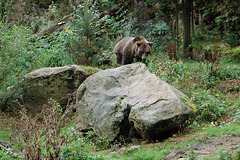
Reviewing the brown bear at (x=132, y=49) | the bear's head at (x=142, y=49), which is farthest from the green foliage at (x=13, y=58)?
the bear's head at (x=142, y=49)

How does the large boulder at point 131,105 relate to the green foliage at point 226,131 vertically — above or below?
above

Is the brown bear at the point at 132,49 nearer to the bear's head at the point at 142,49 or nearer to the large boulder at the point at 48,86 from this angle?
the bear's head at the point at 142,49

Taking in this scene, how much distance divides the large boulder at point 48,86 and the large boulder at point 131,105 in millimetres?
1914

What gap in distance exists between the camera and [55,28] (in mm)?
17719

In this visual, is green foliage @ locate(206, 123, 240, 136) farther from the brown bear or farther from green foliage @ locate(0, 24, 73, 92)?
green foliage @ locate(0, 24, 73, 92)

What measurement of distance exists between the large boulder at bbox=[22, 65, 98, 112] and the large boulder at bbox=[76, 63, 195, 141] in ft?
6.28

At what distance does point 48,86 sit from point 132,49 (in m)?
3.51

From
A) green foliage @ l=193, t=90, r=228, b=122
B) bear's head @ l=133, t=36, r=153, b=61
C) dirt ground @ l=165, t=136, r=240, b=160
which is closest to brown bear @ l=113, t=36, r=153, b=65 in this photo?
bear's head @ l=133, t=36, r=153, b=61

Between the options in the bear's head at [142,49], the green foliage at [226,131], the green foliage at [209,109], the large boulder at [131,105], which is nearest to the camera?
the green foliage at [226,131]

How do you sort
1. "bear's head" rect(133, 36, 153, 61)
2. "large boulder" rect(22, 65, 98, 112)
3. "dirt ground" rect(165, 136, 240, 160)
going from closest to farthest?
"dirt ground" rect(165, 136, 240, 160) → "large boulder" rect(22, 65, 98, 112) → "bear's head" rect(133, 36, 153, 61)

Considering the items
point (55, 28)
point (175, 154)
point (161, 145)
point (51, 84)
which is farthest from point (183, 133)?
point (55, 28)

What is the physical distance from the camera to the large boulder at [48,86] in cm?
921

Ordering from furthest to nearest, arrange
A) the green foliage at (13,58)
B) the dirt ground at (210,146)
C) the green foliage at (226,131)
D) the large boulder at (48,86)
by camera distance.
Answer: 1. the large boulder at (48,86)
2. the green foliage at (13,58)
3. the green foliage at (226,131)
4. the dirt ground at (210,146)

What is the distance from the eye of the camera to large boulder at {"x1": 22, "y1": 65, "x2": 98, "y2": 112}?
9.21 metres
